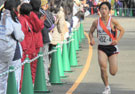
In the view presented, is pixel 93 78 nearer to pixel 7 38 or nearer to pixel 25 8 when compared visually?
pixel 25 8

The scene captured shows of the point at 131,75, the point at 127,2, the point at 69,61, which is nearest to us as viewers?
the point at 131,75

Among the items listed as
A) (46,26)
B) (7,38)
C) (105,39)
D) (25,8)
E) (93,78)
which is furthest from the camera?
(93,78)

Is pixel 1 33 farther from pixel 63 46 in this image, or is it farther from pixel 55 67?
pixel 63 46

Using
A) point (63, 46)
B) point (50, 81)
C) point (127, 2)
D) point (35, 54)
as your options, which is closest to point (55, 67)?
point (50, 81)

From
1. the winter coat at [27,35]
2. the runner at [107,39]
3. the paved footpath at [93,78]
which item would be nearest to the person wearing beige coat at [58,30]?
the paved footpath at [93,78]

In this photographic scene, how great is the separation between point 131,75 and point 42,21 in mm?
4522

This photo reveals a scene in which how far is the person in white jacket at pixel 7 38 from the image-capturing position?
1037cm

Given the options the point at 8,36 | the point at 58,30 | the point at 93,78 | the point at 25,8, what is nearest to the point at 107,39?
the point at 25,8

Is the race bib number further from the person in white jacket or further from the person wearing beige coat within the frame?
the person wearing beige coat

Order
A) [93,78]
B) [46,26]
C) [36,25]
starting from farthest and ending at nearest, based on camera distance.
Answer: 1. [93,78]
2. [46,26]
3. [36,25]

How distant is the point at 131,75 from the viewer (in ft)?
54.2

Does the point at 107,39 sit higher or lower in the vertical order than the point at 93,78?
higher

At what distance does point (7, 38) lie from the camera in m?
10.4

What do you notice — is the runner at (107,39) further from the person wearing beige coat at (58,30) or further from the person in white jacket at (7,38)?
the person wearing beige coat at (58,30)
